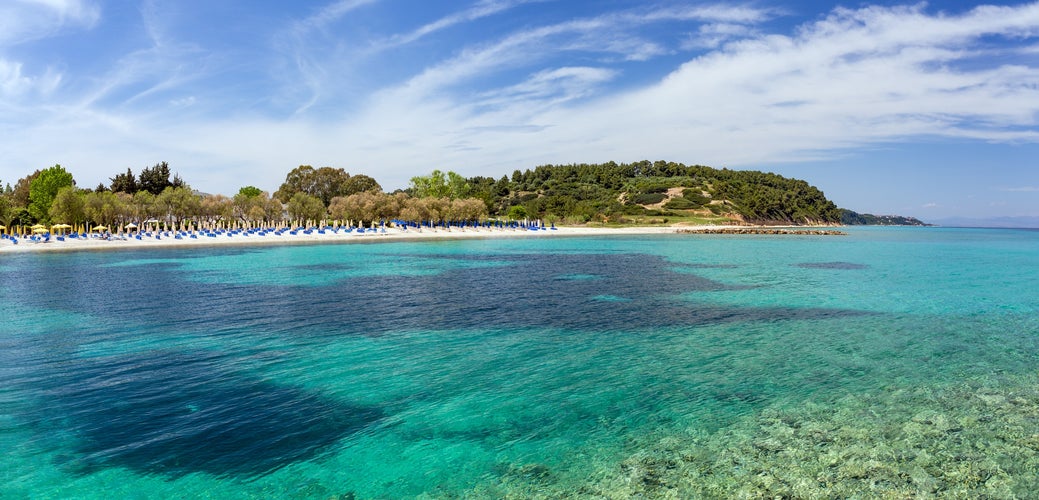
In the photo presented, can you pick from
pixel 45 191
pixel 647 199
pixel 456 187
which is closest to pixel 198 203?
pixel 45 191

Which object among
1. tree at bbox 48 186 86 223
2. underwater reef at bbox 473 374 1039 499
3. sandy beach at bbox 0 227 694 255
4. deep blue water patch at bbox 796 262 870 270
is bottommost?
underwater reef at bbox 473 374 1039 499

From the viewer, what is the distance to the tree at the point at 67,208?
256 ft

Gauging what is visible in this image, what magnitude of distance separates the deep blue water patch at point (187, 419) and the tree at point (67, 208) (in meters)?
83.4

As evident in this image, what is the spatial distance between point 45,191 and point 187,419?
11315 cm

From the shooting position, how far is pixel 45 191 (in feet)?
309

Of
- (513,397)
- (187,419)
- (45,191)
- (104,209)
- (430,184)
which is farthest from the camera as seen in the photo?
(430,184)

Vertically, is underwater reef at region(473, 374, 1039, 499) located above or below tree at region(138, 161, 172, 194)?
below

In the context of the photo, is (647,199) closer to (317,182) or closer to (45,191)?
(317,182)

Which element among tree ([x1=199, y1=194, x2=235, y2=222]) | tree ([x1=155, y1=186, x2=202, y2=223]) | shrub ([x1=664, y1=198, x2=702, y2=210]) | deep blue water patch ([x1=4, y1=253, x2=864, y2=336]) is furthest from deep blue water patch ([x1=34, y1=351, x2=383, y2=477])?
shrub ([x1=664, y1=198, x2=702, y2=210])

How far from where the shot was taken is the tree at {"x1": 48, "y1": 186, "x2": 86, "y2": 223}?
256ft

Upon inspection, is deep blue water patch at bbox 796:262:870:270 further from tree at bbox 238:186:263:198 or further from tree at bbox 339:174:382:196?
tree at bbox 238:186:263:198

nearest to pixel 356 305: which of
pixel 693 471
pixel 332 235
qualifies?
pixel 693 471

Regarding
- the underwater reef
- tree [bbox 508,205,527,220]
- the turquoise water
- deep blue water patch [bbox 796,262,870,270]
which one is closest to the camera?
the underwater reef

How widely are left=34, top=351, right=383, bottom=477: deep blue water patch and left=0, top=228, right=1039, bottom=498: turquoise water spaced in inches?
2.4
